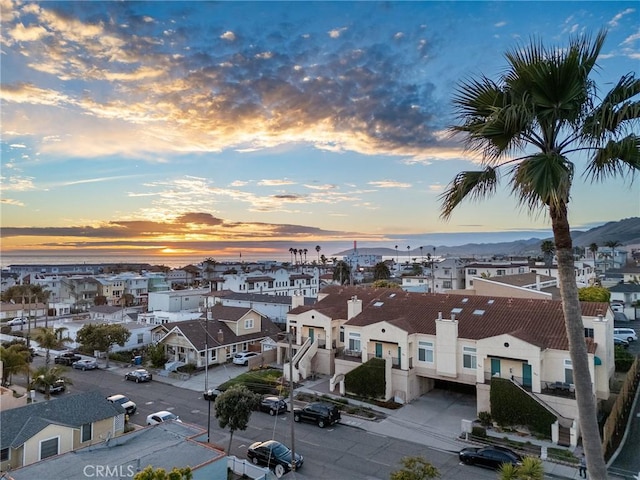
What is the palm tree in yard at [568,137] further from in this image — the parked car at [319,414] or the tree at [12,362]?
the tree at [12,362]

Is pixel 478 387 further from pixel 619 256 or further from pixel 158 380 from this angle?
pixel 619 256

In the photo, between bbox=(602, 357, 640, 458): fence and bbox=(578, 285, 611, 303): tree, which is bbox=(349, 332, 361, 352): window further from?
bbox=(578, 285, 611, 303): tree

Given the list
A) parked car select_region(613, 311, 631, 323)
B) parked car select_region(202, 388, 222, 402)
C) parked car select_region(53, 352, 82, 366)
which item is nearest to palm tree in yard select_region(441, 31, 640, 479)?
parked car select_region(202, 388, 222, 402)

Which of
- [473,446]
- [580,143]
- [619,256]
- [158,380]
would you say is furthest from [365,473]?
[619,256]

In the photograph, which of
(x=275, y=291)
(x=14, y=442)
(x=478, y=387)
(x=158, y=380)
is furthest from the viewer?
(x=275, y=291)

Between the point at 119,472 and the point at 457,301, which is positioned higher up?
the point at 457,301
